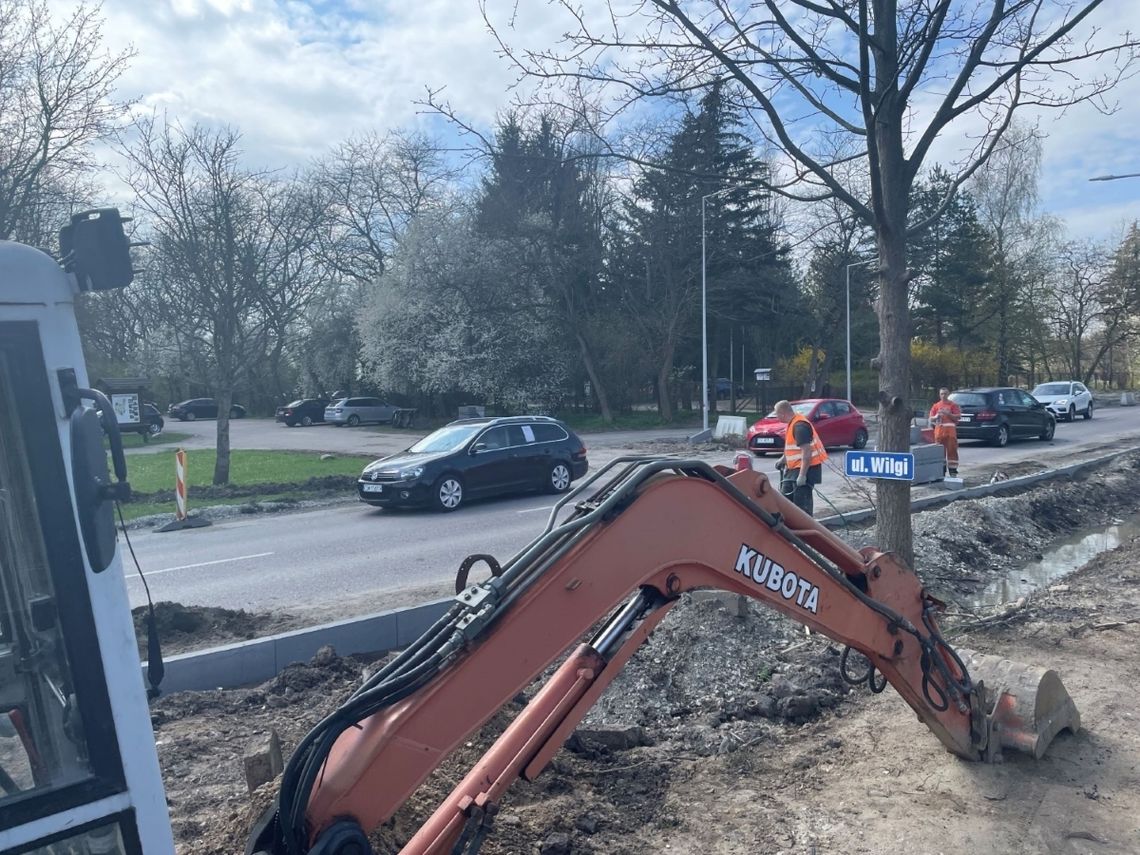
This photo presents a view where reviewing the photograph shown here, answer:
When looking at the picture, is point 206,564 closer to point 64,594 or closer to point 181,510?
point 181,510

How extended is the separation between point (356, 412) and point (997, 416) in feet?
106

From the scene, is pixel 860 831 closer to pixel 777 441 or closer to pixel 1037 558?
pixel 1037 558

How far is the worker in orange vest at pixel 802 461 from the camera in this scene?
36.6ft

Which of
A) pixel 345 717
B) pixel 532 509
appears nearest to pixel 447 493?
pixel 532 509

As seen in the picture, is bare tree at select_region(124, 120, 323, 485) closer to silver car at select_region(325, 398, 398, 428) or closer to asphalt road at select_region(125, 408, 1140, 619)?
asphalt road at select_region(125, 408, 1140, 619)

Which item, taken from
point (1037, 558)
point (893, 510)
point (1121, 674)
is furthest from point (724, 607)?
point (1037, 558)

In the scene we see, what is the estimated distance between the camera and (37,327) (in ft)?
7.30

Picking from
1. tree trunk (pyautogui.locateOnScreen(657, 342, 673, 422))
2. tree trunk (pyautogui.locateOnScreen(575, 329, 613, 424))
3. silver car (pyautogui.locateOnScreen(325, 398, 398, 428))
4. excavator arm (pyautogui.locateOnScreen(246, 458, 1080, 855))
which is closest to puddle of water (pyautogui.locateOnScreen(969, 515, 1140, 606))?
excavator arm (pyautogui.locateOnScreen(246, 458, 1080, 855))

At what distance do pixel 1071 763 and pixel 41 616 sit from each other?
515 centimetres

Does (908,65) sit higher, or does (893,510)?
(908,65)

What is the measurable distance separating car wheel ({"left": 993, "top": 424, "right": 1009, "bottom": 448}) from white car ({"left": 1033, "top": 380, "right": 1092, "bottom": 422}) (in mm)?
15611

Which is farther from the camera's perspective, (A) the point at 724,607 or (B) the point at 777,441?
(B) the point at 777,441

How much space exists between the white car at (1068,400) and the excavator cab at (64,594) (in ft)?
142

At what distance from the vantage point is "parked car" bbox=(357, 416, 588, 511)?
16.3 m
